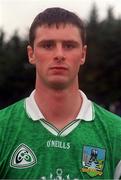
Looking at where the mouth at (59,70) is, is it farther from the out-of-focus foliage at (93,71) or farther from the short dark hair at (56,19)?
the out-of-focus foliage at (93,71)

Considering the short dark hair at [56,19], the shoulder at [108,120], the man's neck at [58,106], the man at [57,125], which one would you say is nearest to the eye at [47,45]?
the man at [57,125]

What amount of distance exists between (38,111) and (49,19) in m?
0.55

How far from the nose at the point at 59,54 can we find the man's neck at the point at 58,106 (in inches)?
8.4

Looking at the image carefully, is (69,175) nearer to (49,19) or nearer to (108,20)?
(49,19)

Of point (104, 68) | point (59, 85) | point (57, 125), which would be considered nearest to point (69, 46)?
point (59, 85)

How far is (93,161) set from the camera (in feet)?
9.84

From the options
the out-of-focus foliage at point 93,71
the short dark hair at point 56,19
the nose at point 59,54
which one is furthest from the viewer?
the out-of-focus foliage at point 93,71

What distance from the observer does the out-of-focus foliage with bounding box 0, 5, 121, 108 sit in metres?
41.8

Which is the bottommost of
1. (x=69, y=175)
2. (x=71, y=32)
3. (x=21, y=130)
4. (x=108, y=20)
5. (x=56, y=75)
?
(x=69, y=175)

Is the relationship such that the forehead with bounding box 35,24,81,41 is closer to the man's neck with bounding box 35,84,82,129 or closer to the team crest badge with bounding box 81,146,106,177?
the man's neck with bounding box 35,84,82,129

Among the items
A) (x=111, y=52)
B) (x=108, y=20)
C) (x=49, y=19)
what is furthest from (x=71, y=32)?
(x=108, y=20)

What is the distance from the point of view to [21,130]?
2953 millimetres

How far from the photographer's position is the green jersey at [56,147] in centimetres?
287

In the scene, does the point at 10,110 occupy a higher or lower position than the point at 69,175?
higher
